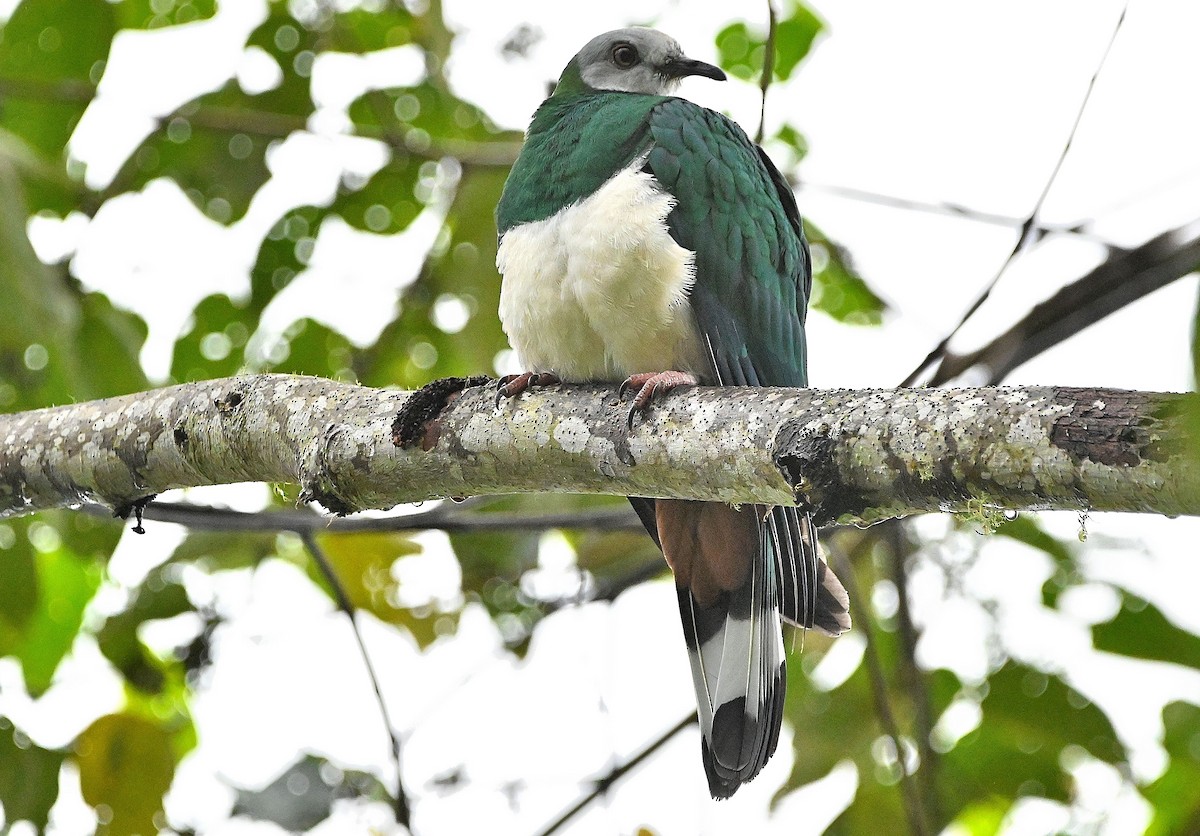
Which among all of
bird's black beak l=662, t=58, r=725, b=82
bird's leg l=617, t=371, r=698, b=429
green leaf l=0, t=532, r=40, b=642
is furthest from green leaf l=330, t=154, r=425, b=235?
bird's leg l=617, t=371, r=698, b=429

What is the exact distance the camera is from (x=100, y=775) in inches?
118

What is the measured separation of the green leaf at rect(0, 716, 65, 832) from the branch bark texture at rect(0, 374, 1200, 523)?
0.74 metres

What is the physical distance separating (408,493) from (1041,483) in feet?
3.90

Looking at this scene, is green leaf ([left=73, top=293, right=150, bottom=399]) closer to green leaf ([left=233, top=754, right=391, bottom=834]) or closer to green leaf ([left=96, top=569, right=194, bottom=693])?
green leaf ([left=96, top=569, right=194, bottom=693])

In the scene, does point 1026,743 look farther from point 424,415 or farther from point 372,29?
point 372,29

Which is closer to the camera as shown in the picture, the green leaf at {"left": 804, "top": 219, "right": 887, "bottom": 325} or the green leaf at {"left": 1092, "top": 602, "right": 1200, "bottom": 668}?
the green leaf at {"left": 1092, "top": 602, "right": 1200, "bottom": 668}

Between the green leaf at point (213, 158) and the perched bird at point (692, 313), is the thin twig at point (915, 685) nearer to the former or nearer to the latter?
the perched bird at point (692, 313)

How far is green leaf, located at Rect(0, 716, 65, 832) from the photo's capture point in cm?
290

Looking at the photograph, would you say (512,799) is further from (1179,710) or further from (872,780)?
(1179,710)

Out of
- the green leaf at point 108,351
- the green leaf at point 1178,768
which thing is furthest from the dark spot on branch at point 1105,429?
the green leaf at point 108,351

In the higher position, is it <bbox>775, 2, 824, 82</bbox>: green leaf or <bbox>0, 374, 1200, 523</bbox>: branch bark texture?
<bbox>775, 2, 824, 82</bbox>: green leaf

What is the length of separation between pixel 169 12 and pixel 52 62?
25.7 inches

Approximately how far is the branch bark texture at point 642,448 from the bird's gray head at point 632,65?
1.58m

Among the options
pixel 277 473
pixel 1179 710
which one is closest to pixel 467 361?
pixel 277 473
